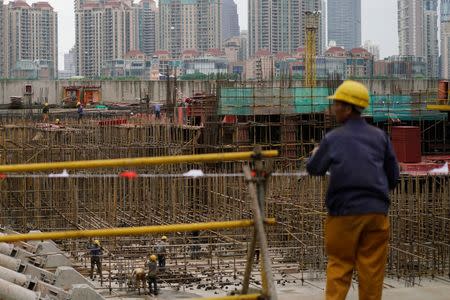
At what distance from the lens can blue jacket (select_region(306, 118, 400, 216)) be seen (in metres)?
4.74

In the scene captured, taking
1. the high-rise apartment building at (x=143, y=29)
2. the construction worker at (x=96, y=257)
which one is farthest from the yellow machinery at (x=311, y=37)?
the high-rise apartment building at (x=143, y=29)

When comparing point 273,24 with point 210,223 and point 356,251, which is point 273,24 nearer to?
point 356,251

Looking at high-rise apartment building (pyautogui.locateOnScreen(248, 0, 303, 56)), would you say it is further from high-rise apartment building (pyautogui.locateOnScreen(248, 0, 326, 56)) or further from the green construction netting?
the green construction netting

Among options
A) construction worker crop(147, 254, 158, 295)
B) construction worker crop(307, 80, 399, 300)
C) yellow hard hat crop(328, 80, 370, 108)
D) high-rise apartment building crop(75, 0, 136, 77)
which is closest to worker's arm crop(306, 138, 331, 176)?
construction worker crop(307, 80, 399, 300)

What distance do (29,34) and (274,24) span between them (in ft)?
149

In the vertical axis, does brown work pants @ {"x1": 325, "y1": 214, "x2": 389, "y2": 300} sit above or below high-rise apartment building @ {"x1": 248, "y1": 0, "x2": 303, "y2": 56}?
below

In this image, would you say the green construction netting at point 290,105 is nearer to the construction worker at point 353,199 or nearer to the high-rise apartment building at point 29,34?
the construction worker at point 353,199

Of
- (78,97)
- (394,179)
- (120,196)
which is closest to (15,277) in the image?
(394,179)

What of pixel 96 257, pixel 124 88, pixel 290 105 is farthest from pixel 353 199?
pixel 124 88

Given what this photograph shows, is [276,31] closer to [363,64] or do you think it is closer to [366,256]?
[363,64]

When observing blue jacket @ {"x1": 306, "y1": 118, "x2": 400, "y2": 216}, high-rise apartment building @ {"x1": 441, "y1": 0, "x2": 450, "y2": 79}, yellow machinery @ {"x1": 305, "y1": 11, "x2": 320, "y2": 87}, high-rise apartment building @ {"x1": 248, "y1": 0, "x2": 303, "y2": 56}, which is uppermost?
high-rise apartment building @ {"x1": 248, "y1": 0, "x2": 303, "y2": 56}

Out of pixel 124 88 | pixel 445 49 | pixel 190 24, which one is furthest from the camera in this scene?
pixel 190 24

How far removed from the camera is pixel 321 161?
478cm

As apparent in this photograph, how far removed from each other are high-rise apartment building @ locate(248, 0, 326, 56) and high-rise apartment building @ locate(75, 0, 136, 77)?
939 inches
